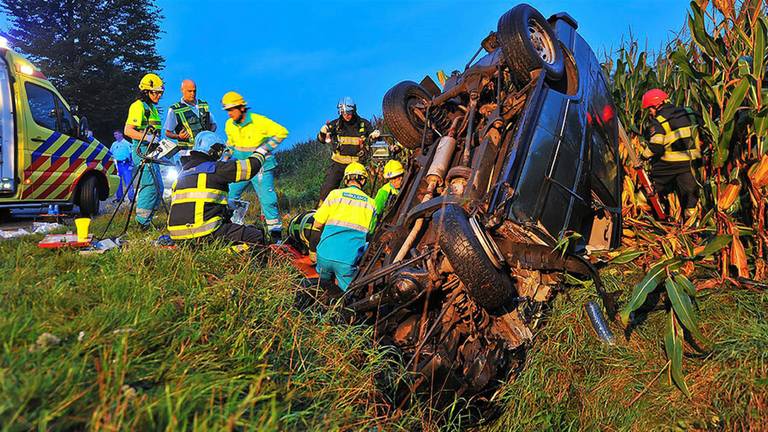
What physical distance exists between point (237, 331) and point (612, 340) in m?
2.17

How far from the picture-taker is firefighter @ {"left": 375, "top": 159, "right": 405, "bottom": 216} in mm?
5078

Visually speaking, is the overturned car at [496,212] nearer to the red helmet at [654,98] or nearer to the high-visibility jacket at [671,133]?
the high-visibility jacket at [671,133]

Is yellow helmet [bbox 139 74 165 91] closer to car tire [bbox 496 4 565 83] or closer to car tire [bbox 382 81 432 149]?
car tire [bbox 382 81 432 149]

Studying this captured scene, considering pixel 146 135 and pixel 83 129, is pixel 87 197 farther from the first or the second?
pixel 146 135

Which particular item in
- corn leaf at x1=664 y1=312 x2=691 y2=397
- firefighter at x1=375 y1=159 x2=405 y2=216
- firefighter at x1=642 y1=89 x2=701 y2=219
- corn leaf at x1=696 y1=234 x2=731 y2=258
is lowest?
corn leaf at x1=664 y1=312 x2=691 y2=397

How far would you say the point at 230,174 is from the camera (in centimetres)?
395

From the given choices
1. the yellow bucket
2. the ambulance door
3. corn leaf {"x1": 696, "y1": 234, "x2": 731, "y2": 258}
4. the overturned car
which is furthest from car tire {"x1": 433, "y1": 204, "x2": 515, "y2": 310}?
the ambulance door

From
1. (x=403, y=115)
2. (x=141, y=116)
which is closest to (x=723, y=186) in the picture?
(x=403, y=115)

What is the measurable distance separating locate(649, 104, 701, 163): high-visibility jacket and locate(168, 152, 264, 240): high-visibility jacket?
375cm

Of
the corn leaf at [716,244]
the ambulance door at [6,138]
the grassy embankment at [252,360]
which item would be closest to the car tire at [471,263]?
the grassy embankment at [252,360]

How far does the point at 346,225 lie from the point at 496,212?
1.53 m

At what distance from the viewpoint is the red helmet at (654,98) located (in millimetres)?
4469

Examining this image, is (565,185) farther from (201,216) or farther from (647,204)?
(201,216)

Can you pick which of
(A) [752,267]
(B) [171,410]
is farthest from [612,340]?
(B) [171,410]
